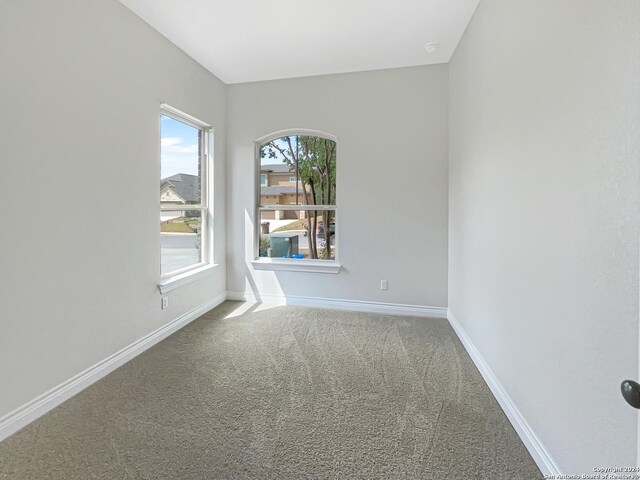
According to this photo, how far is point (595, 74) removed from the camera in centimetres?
119

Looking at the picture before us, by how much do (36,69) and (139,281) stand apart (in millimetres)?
1667

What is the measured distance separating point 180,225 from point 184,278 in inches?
23.1

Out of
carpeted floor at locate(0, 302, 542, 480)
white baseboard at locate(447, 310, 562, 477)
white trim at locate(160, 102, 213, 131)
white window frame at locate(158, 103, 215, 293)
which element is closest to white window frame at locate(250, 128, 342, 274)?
white window frame at locate(158, 103, 215, 293)

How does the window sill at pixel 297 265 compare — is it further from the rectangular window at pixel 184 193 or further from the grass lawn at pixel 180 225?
the grass lawn at pixel 180 225

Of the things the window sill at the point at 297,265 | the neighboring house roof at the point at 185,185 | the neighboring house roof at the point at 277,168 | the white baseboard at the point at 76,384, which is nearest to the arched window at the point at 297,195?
the neighboring house roof at the point at 277,168

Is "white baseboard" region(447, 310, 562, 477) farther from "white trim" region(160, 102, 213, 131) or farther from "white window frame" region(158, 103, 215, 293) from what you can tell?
"white trim" region(160, 102, 213, 131)

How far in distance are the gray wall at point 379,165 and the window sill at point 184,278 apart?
107cm

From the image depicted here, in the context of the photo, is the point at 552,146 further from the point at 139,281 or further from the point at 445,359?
the point at 139,281

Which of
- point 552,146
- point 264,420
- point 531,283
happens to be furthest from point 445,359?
point 552,146

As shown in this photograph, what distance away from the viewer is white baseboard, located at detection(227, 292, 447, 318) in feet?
12.6

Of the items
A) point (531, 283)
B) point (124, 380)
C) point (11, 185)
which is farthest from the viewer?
point (124, 380)

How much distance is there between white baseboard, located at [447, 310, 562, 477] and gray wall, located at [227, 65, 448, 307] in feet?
3.98

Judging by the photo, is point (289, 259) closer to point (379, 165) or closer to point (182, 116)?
point (379, 165)

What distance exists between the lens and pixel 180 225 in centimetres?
358
